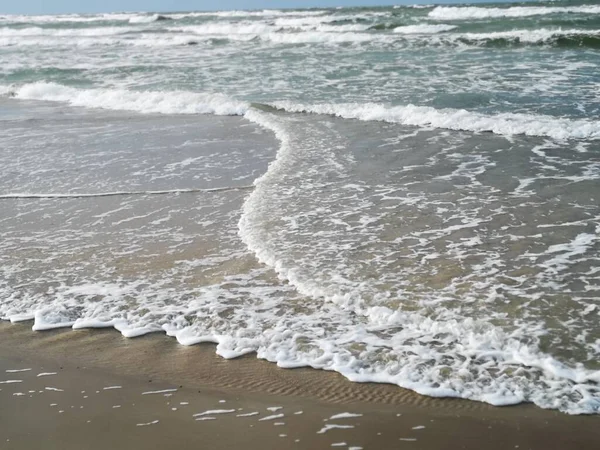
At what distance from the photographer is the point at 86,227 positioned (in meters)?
6.28

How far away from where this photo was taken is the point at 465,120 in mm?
10469

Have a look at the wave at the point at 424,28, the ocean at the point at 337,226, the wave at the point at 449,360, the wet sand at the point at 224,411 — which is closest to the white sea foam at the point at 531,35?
the wave at the point at 424,28

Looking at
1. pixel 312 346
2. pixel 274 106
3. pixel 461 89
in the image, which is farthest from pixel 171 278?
pixel 461 89

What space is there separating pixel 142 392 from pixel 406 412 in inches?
52.8

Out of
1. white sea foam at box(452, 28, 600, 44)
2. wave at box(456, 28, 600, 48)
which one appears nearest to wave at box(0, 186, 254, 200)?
wave at box(456, 28, 600, 48)

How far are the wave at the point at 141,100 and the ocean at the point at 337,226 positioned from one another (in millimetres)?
63

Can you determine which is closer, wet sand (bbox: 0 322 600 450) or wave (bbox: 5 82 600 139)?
wet sand (bbox: 0 322 600 450)

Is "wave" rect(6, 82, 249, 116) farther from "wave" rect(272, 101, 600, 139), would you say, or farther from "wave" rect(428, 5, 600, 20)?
"wave" rect(428, 5, 600, 20)

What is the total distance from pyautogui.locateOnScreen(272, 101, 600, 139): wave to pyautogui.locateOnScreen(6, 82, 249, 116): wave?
1566 mm

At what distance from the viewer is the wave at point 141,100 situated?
13203 millimetres

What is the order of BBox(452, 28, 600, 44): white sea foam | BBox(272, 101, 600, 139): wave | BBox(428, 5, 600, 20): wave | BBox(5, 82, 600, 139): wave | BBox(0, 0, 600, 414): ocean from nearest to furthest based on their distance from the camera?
BBox(0, 0, 600, 414): ocean
BBox(272, 101, 600, 139): wave
BBox(5, 82, 600, 139): wave
BBox(452, 28, 600, 44): white sea foam
BBox(428, 5, 600, 20): wave

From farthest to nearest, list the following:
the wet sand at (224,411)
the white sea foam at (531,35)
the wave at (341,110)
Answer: the white sea foam at (531,35) < the wave at (341,110) < the wet sand at (224,411)

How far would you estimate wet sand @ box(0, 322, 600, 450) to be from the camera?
2.96 m

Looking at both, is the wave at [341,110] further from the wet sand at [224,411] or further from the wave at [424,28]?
the wave at [424,28]
